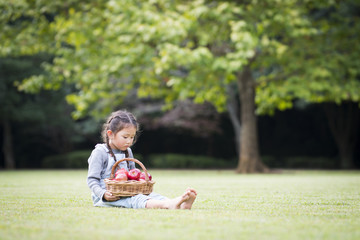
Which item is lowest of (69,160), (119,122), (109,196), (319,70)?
(69,160)

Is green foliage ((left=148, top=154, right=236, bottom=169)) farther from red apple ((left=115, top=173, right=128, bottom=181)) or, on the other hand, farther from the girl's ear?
red apple ((left=115, top=173, right=128, bottom=181))

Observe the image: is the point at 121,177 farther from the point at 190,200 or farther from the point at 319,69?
the point at 319,69

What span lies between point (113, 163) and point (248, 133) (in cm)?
1293

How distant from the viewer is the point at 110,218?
168 inches

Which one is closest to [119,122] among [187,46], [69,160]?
[187,46]

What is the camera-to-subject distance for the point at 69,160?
27.0 metres

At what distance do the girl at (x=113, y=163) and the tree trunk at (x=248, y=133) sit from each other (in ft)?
41.1

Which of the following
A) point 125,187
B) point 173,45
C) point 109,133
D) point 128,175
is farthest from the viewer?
point 173,45

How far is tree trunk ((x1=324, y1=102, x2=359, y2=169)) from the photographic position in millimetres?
25312

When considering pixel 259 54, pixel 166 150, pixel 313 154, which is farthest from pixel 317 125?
pixel 259 54

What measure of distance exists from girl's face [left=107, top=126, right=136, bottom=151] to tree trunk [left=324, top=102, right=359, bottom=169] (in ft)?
70.8

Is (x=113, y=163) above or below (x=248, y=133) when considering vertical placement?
below

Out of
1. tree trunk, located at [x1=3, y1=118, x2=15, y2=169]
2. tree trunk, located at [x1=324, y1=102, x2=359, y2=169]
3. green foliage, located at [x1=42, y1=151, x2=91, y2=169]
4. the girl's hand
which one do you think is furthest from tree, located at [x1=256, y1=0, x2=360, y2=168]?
tree trunk, located at [x1=3, y1=118, x2=15, y2=169]

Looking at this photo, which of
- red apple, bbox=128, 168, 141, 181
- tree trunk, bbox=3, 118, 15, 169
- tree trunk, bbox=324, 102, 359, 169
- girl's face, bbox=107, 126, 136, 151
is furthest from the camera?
tree trunk, bbox=3, 118, 15, 169
